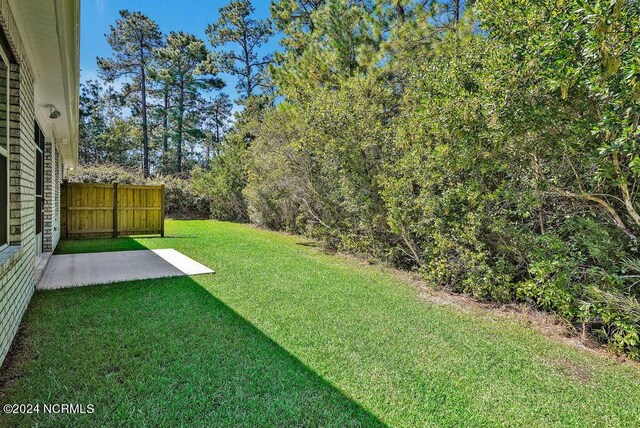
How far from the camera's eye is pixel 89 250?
831cm

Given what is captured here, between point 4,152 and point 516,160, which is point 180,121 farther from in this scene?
point 516,160

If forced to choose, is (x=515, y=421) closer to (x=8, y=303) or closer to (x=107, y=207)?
(x=8, y=303)

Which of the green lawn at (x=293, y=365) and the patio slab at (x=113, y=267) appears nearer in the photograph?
the green lawn at (x=293, y=365)

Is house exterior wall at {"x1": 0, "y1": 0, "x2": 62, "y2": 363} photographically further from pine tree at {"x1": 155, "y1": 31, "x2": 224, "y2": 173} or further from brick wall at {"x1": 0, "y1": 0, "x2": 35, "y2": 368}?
pine tree at {"x1": 155, "y1": 31, "x2": 224, "y2": 173}

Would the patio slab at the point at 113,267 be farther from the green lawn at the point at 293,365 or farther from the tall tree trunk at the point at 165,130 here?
the tall tree trunk at the point at 165,130

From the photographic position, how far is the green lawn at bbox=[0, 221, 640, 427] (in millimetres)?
2445

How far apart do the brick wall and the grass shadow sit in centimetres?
31

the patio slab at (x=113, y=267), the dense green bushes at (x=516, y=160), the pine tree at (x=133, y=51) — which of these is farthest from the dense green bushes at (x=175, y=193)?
the dense green bushes at (x=516, y=160)

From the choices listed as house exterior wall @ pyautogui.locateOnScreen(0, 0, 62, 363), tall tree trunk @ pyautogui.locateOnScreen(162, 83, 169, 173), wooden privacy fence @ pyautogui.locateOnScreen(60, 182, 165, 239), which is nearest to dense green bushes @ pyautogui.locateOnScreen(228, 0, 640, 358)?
house exterior wall @ pyautogui.locateOnScreen(0, 0, 62, 363)

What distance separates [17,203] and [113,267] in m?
3.32

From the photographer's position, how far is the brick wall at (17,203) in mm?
2865

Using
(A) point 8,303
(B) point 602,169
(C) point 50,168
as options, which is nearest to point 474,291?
(B) point 602,169

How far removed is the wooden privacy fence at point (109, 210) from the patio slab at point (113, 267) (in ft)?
12.4

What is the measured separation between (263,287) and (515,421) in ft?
13.0
